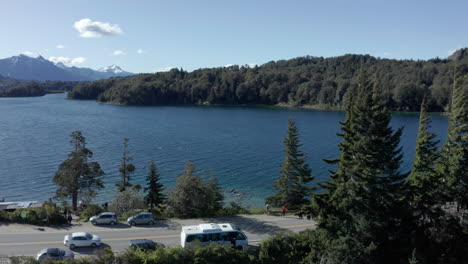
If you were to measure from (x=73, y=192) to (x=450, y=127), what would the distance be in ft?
116

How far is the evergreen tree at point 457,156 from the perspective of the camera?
24578 mm

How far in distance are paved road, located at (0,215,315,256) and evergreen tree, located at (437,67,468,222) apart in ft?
34.5

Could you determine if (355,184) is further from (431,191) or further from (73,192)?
(73,192)

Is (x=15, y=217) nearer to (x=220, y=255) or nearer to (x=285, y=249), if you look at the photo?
(x=220, y=255)

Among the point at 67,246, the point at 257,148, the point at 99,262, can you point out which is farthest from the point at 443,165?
the point at 257,148

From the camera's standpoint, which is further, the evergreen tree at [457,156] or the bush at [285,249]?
the evergreen tree at [457,156]

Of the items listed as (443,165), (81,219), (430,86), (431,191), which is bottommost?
(81,219)

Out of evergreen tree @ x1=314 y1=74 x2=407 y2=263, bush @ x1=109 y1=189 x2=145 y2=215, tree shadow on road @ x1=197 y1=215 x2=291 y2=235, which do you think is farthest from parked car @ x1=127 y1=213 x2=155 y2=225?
evergreen tree @ x1=314 y1=74 x2=407 y2=263

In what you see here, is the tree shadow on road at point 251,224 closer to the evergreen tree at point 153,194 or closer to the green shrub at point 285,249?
the green shrub at point 285,249

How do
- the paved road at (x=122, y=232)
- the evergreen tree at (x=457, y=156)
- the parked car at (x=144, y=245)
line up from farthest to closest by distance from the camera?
1. the evergreen tree at (x=457, y=156)
2. the paved road at (x=122, y=232)
3. the parked car at (x=144, y=245)

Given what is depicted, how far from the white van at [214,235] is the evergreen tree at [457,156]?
1566 centimetres

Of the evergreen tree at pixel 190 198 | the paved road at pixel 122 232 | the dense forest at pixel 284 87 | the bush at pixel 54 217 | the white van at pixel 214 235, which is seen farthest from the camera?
the dense forest at pixel 284 87

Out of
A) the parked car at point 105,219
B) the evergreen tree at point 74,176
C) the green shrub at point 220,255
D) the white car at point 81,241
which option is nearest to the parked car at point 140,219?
the parked car at point 105,219

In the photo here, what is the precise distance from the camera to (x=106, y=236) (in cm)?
2297
